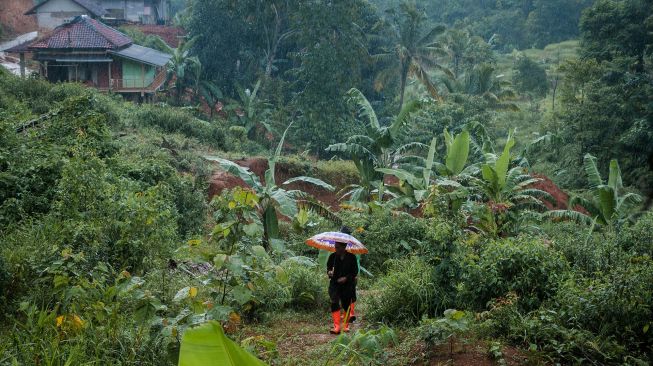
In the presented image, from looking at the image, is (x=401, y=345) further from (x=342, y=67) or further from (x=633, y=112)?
(x=342, y=67)

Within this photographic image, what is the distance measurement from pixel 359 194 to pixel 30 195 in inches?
292

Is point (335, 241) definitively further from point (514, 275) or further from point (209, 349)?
point (209, 349)

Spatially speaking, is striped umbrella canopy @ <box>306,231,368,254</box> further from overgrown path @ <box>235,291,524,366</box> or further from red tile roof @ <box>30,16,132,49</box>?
red tile roof @ <box>30,16,132,49</box>

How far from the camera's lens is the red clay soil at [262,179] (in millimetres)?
18906

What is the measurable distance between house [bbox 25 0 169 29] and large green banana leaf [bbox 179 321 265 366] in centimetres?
3643

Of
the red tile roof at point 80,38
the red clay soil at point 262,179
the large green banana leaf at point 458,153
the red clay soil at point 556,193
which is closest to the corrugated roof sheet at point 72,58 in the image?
the red tile roof at point 80,38

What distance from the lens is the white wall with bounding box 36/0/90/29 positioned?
37281 mm

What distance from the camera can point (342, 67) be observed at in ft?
94.7

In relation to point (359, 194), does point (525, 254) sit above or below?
above

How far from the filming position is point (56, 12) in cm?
3753

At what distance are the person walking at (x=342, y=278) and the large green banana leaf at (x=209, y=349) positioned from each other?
176 inches

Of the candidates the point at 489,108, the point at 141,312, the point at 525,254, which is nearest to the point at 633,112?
the point at 489,108

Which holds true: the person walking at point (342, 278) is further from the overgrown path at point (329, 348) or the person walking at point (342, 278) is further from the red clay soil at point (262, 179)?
the red clay soil at point (262, 179)

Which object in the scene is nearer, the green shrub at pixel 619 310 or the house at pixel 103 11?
the green shrub at pixel 619 310
